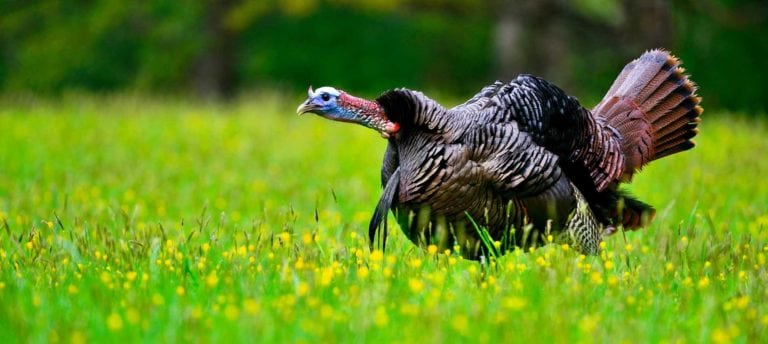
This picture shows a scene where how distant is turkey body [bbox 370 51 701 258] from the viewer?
206 inches

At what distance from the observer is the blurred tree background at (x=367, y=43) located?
19094mm

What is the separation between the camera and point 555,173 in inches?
218

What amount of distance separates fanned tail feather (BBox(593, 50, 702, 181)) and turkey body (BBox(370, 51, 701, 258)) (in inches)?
5.6

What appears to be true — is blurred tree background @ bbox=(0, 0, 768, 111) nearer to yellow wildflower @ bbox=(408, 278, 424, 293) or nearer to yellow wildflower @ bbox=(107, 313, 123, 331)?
yellow wildflower @ bbox=(408, 278, 424, 293)

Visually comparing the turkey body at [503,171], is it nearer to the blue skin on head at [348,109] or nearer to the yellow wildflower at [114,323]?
the blue skin on head at [348,109]

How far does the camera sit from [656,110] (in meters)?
6.41

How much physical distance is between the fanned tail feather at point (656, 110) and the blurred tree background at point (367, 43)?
10313 millimetres

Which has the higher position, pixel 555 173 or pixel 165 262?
pixel 555 173

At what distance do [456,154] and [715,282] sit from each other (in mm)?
1294

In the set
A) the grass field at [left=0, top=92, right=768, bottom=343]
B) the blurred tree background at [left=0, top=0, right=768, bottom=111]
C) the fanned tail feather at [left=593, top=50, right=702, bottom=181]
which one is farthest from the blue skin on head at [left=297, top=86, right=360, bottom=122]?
the blurred tree background at [left=0, top=0, right=768, bottom=111]

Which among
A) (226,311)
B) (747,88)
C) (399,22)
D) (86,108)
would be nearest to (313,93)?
(226,311)

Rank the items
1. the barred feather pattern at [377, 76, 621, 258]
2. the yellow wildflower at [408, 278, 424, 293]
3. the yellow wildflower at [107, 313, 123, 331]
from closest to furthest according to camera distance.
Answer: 1. the yellow wildflower at [107, 313, 123, 331]
2. the yellow wildflower at [408, 278, 424, 293]
3. the barred feather pattern at [377, 76, 621, 258]

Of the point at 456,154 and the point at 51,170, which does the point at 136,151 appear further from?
the point at 456,154

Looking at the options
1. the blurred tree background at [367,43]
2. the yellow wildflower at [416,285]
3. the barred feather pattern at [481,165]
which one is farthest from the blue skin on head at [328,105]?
the blurred tree background at [367,43]
